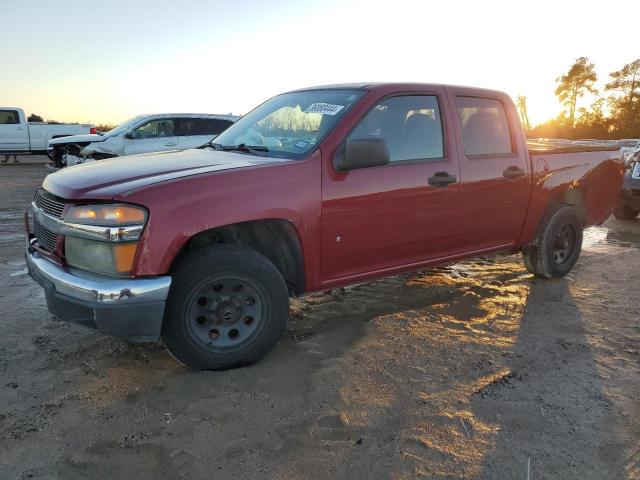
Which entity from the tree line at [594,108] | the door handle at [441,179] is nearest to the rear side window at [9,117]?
the door handle at [441,179]

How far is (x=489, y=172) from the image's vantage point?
428 centimetres

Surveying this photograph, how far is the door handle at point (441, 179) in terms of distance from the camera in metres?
3.88

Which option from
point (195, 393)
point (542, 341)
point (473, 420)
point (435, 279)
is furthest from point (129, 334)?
point (435, 279)

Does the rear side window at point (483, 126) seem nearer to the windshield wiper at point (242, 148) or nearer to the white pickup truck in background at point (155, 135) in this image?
the windshield wiper at point (242, 148)

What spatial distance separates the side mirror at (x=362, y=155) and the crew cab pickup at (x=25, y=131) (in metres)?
18.2

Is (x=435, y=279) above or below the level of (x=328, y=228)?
below

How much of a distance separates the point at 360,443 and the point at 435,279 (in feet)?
9.67

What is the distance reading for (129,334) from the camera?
2863 mm

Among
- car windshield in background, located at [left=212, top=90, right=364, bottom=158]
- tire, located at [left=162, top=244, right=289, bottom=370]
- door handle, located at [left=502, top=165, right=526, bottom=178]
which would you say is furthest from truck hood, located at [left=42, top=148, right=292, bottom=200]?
door handle, located at [left=502, top=165, right=526, bottom=178]

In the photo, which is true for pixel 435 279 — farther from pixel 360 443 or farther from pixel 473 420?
pixel 360 443

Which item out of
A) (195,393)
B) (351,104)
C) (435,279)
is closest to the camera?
(195,393)

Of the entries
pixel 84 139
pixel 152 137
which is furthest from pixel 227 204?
pixel 84 139

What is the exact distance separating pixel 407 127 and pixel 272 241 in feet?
4.56

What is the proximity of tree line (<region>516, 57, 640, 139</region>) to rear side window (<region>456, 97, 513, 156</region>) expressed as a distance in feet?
122
